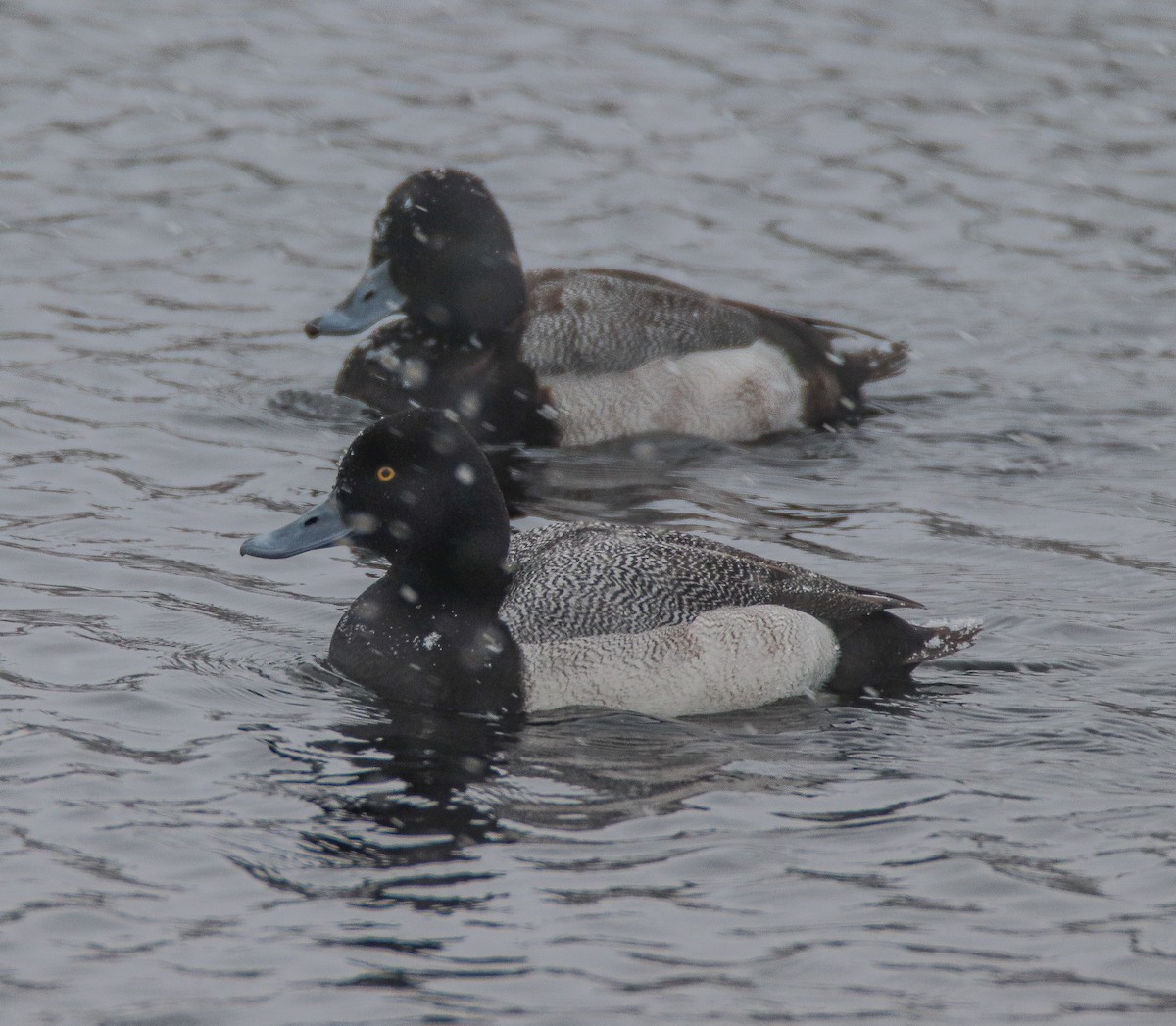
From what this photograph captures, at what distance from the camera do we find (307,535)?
8.38m

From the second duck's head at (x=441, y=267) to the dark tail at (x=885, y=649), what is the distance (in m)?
4.19

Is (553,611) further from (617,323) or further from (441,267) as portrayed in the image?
(441,267)

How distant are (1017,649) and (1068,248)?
663 cm

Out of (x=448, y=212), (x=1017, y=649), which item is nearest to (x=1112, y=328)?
(x=448, y=212)

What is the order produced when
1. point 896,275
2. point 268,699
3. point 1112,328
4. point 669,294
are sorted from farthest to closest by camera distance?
point 896,275, point 1112,328, point 669,294, point 268,699

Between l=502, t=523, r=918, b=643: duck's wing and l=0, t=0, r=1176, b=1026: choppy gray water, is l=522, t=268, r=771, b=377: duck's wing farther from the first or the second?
l=502, t=523, r=918, b=643: duck's wing

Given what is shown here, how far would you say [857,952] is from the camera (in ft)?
20.1

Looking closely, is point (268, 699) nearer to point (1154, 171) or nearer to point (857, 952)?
point (857, 952)

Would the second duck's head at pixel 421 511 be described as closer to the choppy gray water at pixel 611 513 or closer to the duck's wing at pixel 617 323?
the choppy gray water at pixel 611 513

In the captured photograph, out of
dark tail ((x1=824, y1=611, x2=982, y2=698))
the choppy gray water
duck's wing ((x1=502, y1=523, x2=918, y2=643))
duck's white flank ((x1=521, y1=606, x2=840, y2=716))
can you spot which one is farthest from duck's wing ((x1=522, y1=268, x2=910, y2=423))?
duck's white flank ((x1=521, y1=606, x2=840, y2=716))

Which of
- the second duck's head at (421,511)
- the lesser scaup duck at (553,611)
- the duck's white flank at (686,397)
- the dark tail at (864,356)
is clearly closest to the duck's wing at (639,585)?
the lesser scaup duck at (553,611)

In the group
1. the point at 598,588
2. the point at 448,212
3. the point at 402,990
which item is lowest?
the point at 402,990

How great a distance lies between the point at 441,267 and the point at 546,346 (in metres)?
0.80

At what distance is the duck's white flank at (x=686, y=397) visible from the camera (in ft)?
38.6
